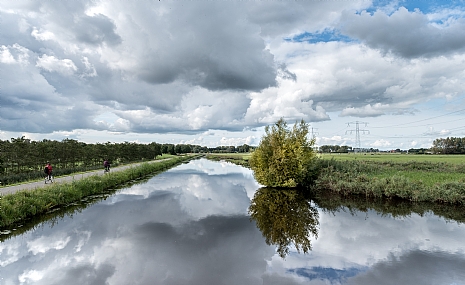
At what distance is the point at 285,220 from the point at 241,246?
447 centimetres

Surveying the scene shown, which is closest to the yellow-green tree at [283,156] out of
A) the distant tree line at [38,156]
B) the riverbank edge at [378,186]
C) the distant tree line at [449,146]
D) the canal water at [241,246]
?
the riverbank edge at [378,186]

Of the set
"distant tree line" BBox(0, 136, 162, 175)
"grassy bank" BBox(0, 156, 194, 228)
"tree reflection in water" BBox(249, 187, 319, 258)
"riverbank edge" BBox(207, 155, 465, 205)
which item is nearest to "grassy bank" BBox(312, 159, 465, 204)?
"riverbank edge" BBox(207, 155, 465, 205)

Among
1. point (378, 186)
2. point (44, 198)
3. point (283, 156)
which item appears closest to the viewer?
point (44, 198)

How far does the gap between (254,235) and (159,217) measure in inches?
240

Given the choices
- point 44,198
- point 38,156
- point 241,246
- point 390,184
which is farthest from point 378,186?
point 38,156

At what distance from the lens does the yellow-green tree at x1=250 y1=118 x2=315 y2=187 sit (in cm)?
2416

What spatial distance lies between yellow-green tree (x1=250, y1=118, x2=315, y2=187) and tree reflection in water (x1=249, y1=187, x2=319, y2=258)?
337cm

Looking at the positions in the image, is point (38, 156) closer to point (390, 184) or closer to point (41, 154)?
point (41, 154)

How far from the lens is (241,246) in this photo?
10297 mm

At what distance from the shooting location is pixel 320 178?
24094 millimetres

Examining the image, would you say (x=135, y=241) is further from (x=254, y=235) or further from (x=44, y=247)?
(x=254, y=235)

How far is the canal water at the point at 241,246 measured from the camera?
7816 mm

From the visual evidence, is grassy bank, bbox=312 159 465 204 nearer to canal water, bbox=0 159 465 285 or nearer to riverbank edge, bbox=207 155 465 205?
riverbank edge, bbox=207 155 465 205

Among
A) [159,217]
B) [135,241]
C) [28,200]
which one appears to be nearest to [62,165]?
[28,200]
